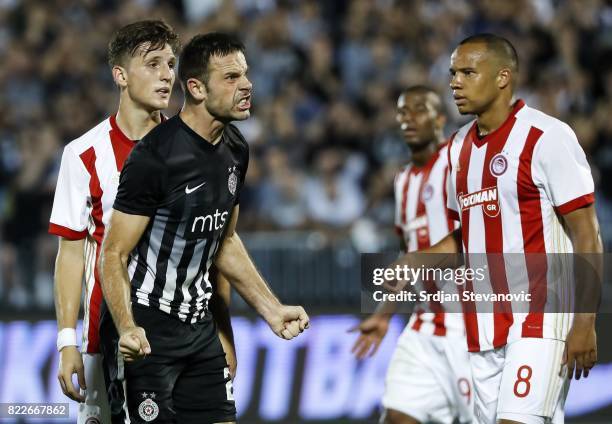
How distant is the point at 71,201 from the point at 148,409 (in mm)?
1165

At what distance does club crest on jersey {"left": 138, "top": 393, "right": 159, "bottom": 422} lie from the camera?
5.13 m

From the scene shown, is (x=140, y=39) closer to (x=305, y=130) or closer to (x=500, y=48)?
(x=500, y=48)

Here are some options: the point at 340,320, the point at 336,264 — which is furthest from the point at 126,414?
the point at 336,264

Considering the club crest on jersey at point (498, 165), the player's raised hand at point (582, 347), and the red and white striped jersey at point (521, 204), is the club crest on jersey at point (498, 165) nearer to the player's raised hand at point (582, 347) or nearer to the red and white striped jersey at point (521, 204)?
the red and white striped jersey at point (521, 204)

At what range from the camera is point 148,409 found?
5.14m

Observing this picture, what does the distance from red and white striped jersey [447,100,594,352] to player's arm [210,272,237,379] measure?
125 centimetres

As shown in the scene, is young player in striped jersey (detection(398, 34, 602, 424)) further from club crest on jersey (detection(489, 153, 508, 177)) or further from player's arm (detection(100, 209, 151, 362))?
player's arm (detection(100, 209, 151, 362))

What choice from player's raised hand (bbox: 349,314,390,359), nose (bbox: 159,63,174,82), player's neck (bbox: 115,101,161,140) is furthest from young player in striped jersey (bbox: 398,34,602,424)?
player's neck (bbox: 115,101,161,140)

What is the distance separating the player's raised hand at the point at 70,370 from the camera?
544 centimetres

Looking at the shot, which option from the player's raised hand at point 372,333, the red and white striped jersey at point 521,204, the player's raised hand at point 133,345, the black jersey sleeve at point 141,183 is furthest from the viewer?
the player's raised hand at point 372,333

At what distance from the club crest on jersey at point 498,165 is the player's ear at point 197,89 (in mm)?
1566

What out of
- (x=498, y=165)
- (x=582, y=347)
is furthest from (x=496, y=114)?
(x=582, y=347)

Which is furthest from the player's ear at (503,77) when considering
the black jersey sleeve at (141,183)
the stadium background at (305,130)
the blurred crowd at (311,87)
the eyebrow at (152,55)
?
the blurred crowd at (311,87)

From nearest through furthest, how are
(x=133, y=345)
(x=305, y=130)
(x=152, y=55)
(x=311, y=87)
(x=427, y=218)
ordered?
1. (x=133, y=345)
2. (x=152, y=55)
3. (x=427, y=218)
4. (x=305, y=130)
5. (x=311, y=87)
